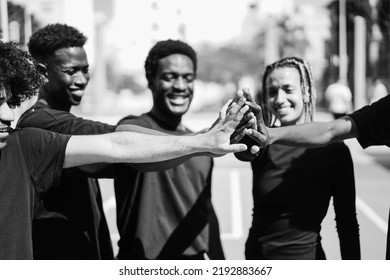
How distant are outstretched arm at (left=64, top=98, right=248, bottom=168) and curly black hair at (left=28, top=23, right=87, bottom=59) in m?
0.89

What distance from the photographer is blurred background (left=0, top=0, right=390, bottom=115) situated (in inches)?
242

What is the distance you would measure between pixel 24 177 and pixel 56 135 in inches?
7.7

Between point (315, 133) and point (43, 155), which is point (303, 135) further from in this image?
point (43, 155)

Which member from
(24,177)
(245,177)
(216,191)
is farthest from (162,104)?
(245,177)

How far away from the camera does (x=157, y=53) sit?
2.87 m

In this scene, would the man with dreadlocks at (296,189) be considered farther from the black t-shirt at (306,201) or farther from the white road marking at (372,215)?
the white road marking at (372,215)

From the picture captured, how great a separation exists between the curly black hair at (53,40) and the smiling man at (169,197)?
429 millimetres

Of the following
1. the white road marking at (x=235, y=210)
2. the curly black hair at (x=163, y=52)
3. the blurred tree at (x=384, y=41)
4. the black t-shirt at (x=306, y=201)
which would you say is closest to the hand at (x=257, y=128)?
the black t-shirt at (x=306, y=201)

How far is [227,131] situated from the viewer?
6.46 feet

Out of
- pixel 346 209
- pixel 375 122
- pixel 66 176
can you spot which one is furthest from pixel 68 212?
pixel 375 122

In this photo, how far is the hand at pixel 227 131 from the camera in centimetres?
194

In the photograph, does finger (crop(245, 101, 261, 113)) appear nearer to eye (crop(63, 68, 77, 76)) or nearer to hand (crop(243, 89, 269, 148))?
hand (crop(243, 89, 269, 148))

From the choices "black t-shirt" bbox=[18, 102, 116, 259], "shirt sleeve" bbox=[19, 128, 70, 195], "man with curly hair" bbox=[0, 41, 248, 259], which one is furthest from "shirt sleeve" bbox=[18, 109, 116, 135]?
"shirt sleeve" bbox=[19, 128, 70, 195]

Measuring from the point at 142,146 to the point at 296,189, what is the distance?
85cm
